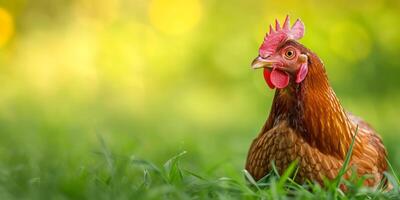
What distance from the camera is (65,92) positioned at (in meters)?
8.59

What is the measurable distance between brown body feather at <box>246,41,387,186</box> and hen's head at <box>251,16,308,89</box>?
3cm

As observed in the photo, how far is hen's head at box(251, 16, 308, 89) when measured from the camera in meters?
3.67

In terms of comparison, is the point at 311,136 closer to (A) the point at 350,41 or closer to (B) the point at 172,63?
(A) the point at 350,41

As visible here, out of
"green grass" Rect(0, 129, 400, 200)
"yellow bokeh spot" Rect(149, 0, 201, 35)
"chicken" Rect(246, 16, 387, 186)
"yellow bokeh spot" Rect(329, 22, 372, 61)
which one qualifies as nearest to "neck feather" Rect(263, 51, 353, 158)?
"chicken" Rect(246, 16, 387, 186)

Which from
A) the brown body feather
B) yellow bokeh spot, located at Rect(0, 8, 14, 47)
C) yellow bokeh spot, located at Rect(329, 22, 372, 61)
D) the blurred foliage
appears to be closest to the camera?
the brown body feather

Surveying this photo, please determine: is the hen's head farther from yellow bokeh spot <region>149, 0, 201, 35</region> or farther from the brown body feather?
yellow bokeh spot <region>149, 0, 201, 35</region>

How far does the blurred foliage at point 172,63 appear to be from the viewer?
7676 millimetres

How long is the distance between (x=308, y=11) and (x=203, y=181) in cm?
675

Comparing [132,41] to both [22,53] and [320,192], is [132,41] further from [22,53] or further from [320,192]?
[320,192]

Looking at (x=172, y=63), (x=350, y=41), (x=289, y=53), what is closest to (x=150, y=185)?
(x=289, y=53)

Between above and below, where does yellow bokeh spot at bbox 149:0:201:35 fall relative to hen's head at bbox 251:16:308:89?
above

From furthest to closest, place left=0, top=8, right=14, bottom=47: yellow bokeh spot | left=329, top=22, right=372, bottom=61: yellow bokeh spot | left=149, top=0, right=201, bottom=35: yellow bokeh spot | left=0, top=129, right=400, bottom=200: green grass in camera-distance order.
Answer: left=149, top=0, right=201, bottom=35: yellow bokeh spot → left=0, top=8, right=14, bottom=47: yellow bokeh spot → left=329, top=22, right=372, bottom=61: yellow bokeh spot → left=0, top=129, right=400, bottom=200: green grass

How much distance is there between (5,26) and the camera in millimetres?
9789

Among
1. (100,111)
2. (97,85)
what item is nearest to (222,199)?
(100,111)
